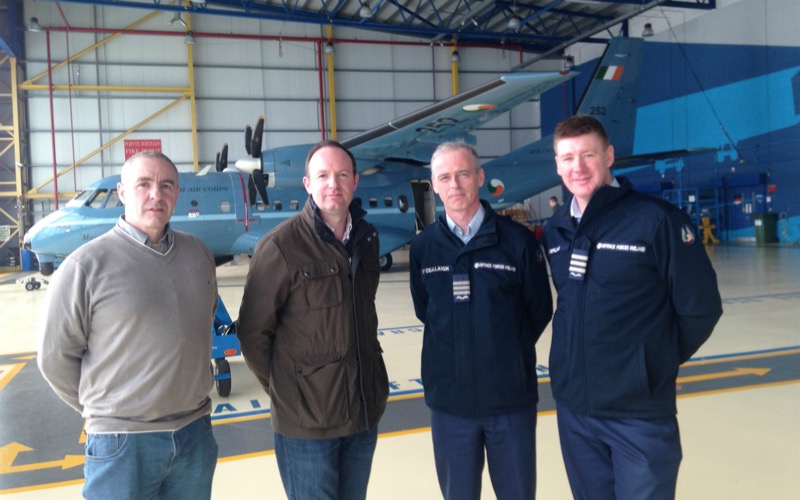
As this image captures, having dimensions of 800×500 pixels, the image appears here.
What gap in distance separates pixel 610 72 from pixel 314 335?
16014 mm

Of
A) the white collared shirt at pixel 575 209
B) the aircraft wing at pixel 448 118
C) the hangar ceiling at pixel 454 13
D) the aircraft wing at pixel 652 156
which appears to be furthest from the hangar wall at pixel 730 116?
the white collared shirt at pixel 575 209

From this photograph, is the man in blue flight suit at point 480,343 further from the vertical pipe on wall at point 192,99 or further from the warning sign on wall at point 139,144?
the warning sign on wall at point 139,144

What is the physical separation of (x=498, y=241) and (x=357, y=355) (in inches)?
32.8

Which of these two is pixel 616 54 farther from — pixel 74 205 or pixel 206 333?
pixel 206 333

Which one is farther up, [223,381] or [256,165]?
[256,165]

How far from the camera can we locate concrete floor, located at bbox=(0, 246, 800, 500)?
3.42 m

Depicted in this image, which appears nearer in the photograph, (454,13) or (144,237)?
(144,237)

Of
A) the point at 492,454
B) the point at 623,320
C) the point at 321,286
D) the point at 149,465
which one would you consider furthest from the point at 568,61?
the point at 149,465

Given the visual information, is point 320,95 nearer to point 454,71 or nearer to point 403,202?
point 454,71

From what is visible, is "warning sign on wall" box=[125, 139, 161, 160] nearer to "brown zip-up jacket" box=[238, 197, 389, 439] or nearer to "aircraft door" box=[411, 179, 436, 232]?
"aircraft door" box=[411, 179, 436, 232]

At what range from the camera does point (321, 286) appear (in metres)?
2.30

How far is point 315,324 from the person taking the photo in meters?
2.29

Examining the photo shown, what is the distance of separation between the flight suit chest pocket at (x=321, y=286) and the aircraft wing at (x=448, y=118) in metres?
8.40

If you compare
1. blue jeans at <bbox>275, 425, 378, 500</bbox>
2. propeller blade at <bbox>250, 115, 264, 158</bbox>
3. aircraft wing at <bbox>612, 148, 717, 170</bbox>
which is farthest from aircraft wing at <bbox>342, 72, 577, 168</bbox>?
blue jeans at <bbox>275, 425, 378, 500</bbox>
